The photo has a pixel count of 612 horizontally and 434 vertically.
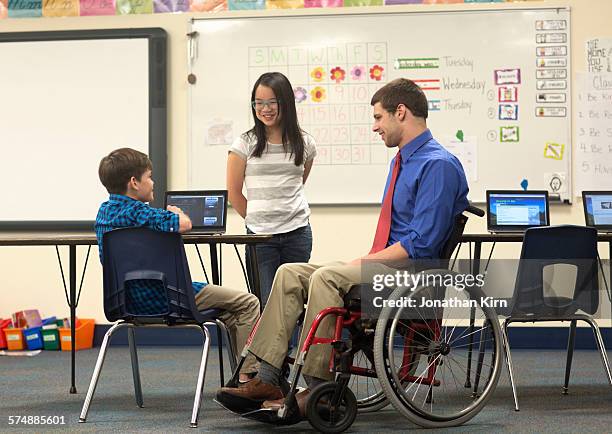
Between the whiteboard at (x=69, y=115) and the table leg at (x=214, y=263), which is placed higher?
the whiteboard at (x=69, y=115)

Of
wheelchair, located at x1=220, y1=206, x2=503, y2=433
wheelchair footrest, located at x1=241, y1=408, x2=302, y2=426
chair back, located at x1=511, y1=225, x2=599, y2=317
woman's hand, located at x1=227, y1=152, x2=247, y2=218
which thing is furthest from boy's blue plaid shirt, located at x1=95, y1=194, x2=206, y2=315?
chair back, located at x1=511, y1=225, x2=599, y2=317

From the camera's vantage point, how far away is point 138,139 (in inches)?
228

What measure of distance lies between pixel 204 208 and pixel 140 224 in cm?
84

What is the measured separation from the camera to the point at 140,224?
3.25 metres

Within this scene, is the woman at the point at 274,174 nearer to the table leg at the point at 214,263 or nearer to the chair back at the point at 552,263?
the table leg at the point at 214,263

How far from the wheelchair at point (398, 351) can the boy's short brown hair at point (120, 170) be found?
0.78m

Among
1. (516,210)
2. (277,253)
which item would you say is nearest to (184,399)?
(277,253)

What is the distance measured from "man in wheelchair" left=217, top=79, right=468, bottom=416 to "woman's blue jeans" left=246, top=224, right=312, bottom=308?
27.4 inches

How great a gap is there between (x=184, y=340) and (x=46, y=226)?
43.5 inches

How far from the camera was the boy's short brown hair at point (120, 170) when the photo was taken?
3.35 m

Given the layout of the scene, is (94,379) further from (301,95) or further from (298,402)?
(301,95)

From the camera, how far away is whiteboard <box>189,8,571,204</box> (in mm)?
5543

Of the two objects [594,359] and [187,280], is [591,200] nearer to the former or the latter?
[594,359]

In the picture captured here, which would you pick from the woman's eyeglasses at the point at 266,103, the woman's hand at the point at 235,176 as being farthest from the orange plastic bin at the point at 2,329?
the woman's eyeglasses at the point at 266,103
